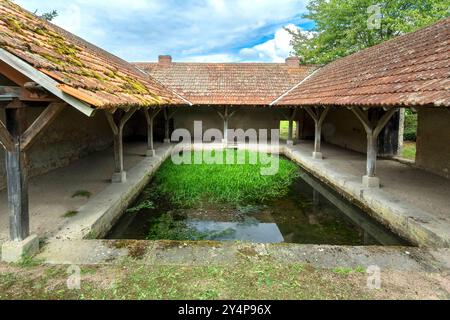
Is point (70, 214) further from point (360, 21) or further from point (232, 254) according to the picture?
point (360, 21)

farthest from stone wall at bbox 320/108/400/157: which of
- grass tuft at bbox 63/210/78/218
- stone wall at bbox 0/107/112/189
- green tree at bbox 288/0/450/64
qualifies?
stone wall at bbox 0/107/112/189

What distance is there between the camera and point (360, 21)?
15.3 meters

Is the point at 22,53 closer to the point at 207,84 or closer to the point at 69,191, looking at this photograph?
the point at 69,191

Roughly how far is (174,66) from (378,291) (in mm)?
15041

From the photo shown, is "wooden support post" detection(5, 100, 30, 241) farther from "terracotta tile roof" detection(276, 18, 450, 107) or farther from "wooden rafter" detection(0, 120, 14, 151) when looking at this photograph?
"terracotta tile roof" detection(276, 18, 450, 107)

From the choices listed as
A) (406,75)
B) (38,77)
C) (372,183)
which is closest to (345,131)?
(372,183)

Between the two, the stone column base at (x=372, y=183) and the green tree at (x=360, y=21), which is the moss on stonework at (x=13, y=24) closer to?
the stone column base at (x=372, y=183)

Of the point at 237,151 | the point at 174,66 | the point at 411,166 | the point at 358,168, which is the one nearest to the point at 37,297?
the point at 358,168

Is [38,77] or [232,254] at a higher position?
[38,77]

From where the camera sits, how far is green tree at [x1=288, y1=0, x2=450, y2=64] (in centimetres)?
1309

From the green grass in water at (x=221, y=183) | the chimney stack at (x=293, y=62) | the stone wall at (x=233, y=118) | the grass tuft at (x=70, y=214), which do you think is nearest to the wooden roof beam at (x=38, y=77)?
the grass tuft at (x=70, y=214)

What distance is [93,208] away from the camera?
4.85 meters

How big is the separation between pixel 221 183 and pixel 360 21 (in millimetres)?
12464

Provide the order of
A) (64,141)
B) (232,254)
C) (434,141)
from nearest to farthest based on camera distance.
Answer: (232,254)
(434,141)
(64,141)
